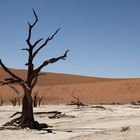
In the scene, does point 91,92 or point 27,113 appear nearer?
point 27,113

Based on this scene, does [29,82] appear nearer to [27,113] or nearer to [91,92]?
[27,113]

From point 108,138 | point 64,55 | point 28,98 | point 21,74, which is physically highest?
point 21,74

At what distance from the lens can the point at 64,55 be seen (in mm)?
18906

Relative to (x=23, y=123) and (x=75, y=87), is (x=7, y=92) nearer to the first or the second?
(x=75, y=87)

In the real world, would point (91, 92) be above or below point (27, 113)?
above

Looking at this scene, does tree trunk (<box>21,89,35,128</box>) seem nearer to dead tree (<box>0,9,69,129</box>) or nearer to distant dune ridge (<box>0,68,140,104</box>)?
dead tree (<box>0,9,69,129</box>)

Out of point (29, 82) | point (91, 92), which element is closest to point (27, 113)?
point (29, 82)

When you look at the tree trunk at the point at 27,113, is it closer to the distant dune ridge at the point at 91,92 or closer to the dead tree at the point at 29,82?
the dead tree at the point at 29,82

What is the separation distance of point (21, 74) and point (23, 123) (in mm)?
118086

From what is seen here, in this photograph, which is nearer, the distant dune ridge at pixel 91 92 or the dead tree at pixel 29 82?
the dead tree at pixel 29 82

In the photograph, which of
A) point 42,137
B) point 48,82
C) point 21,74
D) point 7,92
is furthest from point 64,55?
point 21,74

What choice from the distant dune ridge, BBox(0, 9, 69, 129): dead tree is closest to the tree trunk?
BBox(0, 9, 69, 129): dead tree

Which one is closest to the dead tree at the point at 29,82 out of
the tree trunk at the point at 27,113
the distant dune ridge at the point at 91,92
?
the tree trunk at the point at 27,113

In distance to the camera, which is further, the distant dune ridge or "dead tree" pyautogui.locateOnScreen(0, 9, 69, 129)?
the distant dune ridge
